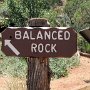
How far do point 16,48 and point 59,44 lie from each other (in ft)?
1.49

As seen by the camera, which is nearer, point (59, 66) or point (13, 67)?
point (13, 67)

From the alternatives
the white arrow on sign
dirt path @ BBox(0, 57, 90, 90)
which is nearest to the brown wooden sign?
the white arrow on sign

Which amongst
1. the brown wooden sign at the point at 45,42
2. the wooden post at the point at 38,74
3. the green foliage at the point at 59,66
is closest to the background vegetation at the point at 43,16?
the green foliage at the point at 59,66

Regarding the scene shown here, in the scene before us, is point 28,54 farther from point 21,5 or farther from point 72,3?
point 72,3

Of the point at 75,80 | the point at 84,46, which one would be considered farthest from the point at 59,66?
the point at 84,46

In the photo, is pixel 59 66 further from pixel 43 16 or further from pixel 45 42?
pixel 45 42

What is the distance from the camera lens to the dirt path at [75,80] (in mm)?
9629

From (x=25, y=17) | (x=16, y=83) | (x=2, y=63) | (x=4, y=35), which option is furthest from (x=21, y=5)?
(x=4, y=35)

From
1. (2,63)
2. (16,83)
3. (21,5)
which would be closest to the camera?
(16,83)

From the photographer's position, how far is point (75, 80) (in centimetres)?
1038

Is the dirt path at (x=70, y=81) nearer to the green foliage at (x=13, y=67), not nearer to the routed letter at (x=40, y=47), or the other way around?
the green foliage at (x=13, y=67)

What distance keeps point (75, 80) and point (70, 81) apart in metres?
0.14

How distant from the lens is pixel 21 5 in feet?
44.0

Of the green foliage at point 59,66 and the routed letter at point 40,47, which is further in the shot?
the green foliage at point 59,66
